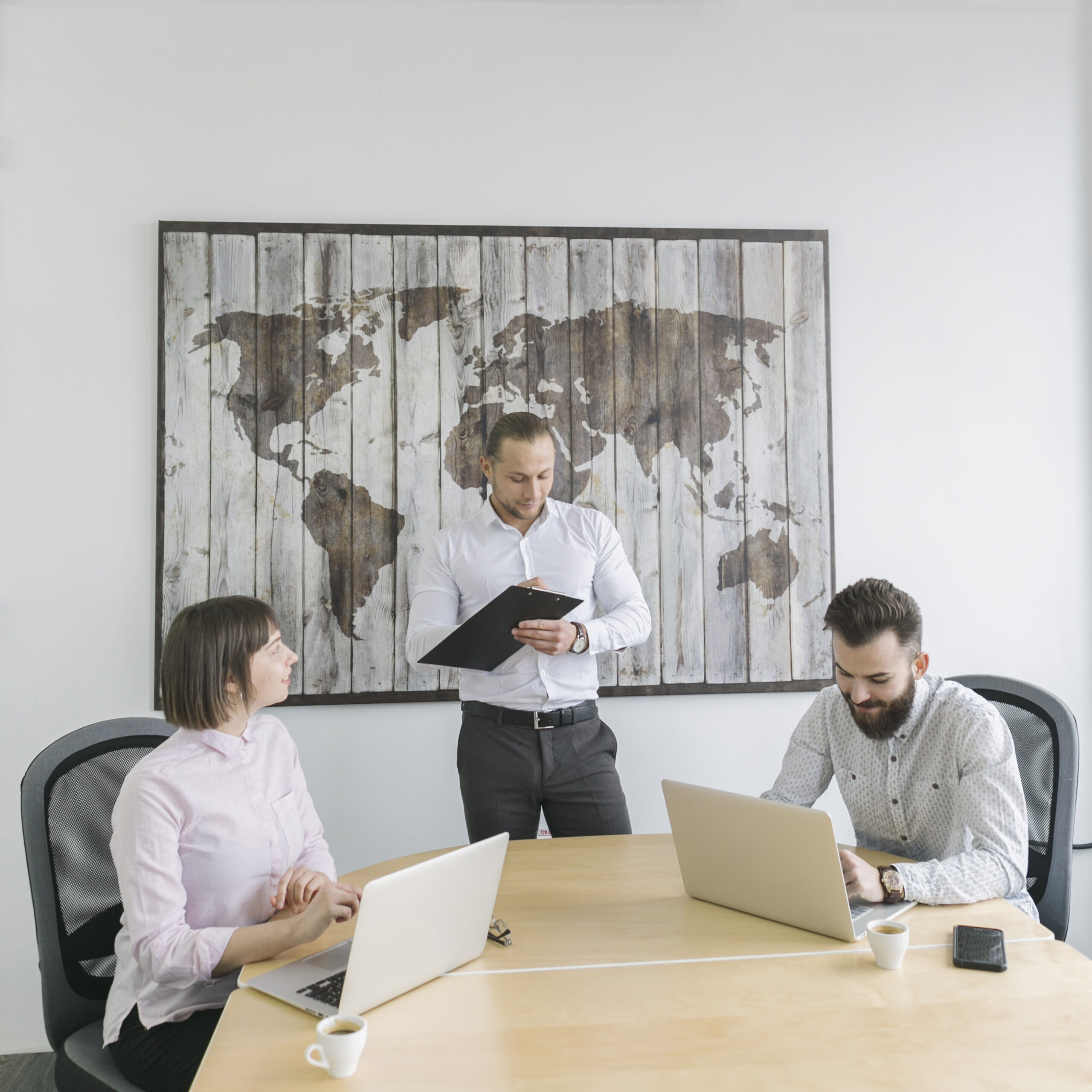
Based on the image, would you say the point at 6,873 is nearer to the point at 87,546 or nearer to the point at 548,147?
the point at 87,546

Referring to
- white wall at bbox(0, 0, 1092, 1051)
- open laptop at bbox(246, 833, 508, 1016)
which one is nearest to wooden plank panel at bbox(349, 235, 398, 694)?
white wall at bbox(0, 0, 1092, 1051)

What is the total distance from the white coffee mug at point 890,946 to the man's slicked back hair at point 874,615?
556 mm

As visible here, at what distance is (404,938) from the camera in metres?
1.15

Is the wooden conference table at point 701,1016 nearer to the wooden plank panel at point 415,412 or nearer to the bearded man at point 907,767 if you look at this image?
the bearded man at point 907,767

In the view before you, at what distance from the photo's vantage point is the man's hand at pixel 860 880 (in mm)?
1457

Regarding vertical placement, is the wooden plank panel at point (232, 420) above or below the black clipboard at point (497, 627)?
above

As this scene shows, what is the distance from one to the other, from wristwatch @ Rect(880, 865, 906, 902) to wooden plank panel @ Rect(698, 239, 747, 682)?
126 cm

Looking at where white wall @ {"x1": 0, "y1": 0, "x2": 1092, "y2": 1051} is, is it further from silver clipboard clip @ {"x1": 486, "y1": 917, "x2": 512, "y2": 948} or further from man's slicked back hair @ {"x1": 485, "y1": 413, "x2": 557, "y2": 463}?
silver clipboard clip @ {"x1": 486, "y1": 917, "x2": 512, "y2": 948}

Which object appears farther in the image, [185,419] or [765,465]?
[765,465]

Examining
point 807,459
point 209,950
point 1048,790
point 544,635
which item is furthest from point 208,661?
point 807,459

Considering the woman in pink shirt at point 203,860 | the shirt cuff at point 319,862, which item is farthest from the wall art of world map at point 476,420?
the woman in pink shirt at point 203,860

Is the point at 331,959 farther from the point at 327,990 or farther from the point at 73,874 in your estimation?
the point at 73,874

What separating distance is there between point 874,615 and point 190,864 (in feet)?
4.24

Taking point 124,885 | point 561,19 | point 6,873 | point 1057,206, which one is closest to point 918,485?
point 1057,206
